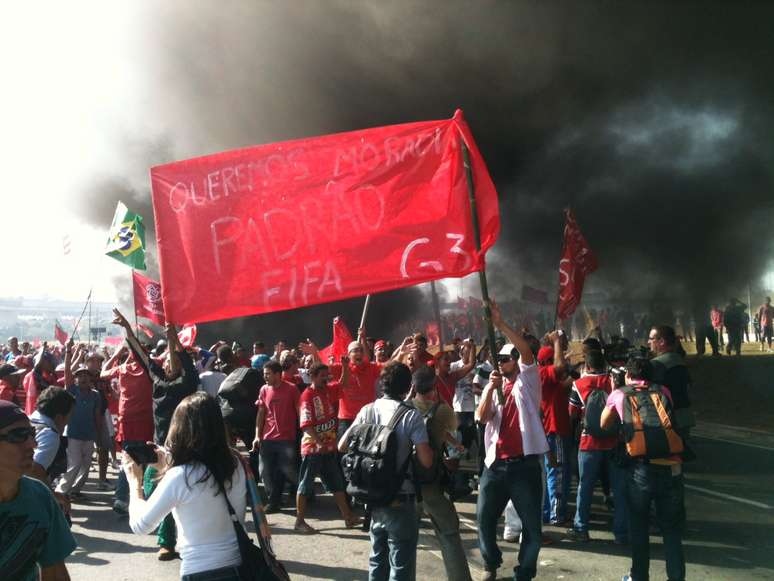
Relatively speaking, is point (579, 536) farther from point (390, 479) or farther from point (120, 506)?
point (120, 506)

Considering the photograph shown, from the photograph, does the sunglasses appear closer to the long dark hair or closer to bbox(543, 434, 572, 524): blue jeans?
the long dark hair

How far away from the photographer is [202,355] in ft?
29.5

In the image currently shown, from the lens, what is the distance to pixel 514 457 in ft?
13.4

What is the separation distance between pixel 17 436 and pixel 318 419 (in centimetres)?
380

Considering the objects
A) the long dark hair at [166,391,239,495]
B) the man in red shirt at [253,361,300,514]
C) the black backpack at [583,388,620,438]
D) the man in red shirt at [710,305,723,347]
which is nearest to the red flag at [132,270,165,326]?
the man in red shirt at [253,361,300,514]

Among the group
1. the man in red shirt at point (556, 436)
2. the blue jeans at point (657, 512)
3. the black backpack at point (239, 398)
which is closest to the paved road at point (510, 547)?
the man in red shirt at point (556, 436)

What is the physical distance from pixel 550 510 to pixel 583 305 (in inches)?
748

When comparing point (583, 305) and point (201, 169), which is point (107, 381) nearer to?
point (201, 169)

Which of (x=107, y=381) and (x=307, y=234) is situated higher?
(x=307, y=234)

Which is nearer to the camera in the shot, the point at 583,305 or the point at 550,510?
the point at 550,510

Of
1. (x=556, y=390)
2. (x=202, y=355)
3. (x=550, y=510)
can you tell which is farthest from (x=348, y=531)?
(x=202, y=355)

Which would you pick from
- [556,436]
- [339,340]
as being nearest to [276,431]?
[339,340]

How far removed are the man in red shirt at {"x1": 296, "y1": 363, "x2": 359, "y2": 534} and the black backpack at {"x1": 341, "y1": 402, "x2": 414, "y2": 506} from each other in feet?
7.61

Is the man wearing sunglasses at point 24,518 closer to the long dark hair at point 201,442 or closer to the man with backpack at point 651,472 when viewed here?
the long dark hair at point 201,442
